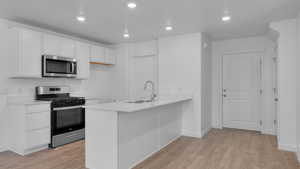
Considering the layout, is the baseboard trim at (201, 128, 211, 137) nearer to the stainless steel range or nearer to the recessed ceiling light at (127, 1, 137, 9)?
the stainless steel range

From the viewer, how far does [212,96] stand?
16.9 ft

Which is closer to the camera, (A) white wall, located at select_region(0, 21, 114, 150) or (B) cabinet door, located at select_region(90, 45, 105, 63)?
(A) white wall, located at select_region(0, 21, 114, 150)

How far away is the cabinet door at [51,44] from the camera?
3658 millimetres

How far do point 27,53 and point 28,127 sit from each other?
4.49ft

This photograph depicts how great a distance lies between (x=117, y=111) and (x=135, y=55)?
327 centimetres

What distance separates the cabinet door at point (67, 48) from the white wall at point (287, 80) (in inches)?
169

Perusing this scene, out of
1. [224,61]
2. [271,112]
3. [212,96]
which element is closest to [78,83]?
[212,96]

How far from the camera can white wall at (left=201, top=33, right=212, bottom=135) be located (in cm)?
440

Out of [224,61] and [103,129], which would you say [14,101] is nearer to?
[103,129]

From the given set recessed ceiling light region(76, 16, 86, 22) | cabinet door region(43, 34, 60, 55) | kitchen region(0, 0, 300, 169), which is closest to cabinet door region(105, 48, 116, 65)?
kitchen region(0, 0, 300, 169)

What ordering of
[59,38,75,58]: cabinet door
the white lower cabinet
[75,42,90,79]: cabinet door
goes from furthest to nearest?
[75,42,90,79]: cabinet door
[59,38,75,58]: cabinet door
the white lower cabinet

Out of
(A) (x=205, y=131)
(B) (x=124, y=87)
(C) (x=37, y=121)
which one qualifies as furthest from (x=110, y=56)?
(A) (x=205, y=131)

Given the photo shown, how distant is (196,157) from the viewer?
3064 mm

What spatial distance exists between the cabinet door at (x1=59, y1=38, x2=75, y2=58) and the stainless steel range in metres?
0.77
